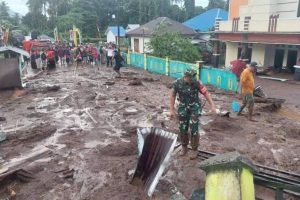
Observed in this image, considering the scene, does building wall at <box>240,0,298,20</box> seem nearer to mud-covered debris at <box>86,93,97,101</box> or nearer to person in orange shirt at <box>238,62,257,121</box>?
mud-covered debris at <box>86,93,97,101</box>

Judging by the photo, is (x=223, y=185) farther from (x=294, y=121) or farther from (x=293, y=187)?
(x=294, y=121)

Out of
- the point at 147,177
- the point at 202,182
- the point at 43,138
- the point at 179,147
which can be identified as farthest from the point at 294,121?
the point at 43,138

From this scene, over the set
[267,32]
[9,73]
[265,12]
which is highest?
[265,12]

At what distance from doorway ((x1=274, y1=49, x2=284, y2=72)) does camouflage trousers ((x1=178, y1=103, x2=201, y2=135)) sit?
1726cm

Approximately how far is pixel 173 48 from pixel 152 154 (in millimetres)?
17193

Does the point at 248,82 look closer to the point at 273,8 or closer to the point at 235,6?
the point at 273,8

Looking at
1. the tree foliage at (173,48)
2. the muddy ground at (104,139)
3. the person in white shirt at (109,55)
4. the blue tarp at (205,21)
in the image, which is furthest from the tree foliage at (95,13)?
the muddy ground at (104,139)

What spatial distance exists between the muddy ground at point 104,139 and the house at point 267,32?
285 inches

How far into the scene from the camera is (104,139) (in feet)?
24.5

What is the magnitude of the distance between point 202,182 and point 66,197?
6.94 ft

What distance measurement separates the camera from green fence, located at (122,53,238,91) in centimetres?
1407

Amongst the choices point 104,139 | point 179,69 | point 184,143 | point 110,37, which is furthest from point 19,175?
point 110,37

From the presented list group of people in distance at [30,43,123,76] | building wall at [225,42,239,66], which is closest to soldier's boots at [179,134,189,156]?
group of people in distance at [30,43,123,76]

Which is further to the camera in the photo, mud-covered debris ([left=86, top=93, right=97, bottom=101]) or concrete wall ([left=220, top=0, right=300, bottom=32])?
concrete wall ([left=220, top=0, right=300, bottom=32])
